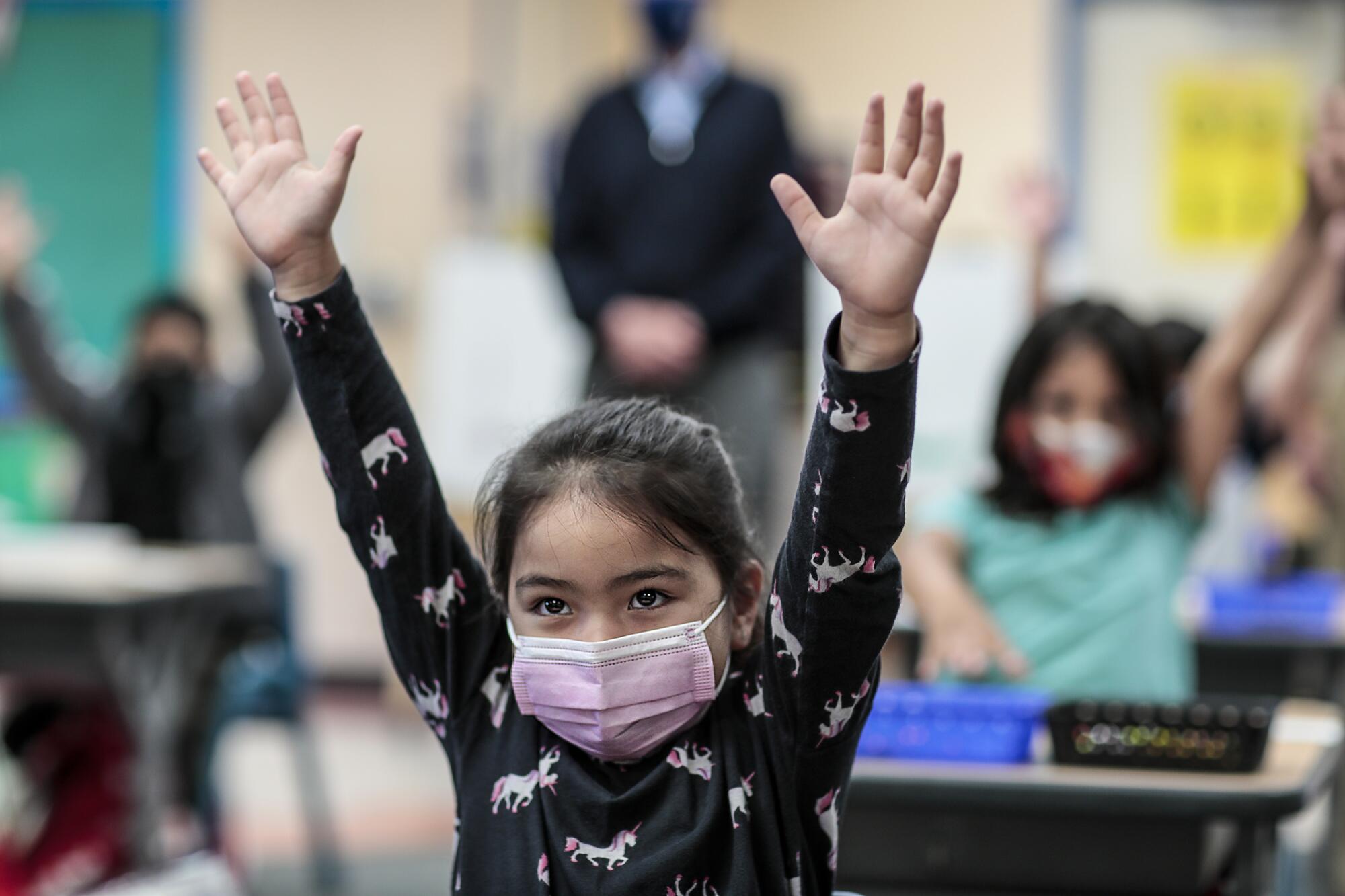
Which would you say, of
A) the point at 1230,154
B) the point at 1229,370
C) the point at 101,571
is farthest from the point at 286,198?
the point at 1230,154

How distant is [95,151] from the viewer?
752 centimetres

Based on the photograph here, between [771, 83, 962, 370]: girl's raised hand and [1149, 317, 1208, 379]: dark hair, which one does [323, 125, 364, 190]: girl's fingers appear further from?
[1149, 317, 1208, 379]: dark hair

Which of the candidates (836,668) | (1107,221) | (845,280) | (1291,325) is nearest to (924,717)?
(836,668)

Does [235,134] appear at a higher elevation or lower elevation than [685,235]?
higher

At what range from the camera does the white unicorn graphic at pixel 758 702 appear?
51.2 inches

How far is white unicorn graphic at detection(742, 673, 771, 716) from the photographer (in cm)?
130

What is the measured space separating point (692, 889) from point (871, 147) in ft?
1.85

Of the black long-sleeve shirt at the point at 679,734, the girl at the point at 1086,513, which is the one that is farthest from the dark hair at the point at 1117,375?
the black long-sleeve shirt at the point at 679,734

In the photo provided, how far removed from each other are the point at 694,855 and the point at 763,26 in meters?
6.40

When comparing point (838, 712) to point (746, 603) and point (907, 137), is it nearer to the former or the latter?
point (746, 603)

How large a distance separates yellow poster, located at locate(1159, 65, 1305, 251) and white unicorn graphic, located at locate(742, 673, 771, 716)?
604cm

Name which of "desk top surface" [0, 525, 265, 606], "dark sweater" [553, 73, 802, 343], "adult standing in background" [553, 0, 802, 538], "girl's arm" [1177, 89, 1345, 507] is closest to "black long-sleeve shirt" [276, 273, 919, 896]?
"girl's arm" [1177, 89, 1345, 507]

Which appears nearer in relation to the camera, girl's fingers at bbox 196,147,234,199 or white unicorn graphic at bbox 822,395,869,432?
white unicorn graphic at bbox 822,395,869,432

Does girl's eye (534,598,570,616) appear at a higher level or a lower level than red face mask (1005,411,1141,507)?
higher
